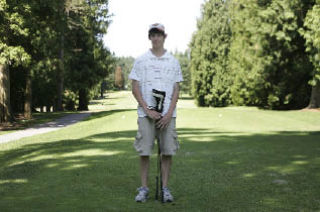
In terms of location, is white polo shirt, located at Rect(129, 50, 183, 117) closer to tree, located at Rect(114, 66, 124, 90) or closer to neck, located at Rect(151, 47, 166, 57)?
neck, located at Rect(151, 47, 166, 57)

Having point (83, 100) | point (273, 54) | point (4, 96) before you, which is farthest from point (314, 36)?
point (83, 100)

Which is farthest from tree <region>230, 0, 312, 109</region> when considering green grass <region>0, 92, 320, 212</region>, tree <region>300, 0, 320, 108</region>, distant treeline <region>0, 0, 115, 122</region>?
green grass <region>0, 92, 320, 212</region>

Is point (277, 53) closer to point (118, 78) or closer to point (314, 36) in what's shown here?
point (314, 36)

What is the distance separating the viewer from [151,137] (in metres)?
5.24

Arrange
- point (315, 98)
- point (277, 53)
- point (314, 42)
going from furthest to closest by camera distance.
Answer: point (277, 53), point (315, 98), point (314, 42)

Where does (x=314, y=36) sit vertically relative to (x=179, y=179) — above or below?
above

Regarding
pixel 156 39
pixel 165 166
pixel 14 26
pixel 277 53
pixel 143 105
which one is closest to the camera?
pixel 143 105

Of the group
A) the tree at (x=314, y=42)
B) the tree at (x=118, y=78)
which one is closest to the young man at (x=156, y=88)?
the tree at (x=314, y=42)

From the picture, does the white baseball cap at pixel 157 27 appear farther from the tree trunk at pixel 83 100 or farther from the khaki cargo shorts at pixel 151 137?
the tree trunk at pixel 83 100

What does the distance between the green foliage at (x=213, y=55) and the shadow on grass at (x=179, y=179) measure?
130 ft

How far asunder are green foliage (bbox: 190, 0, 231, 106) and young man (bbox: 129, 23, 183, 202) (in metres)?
44.6

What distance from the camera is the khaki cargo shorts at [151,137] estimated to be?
522 cm

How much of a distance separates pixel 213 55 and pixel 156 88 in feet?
157

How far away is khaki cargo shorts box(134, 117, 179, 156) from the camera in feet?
17.1
